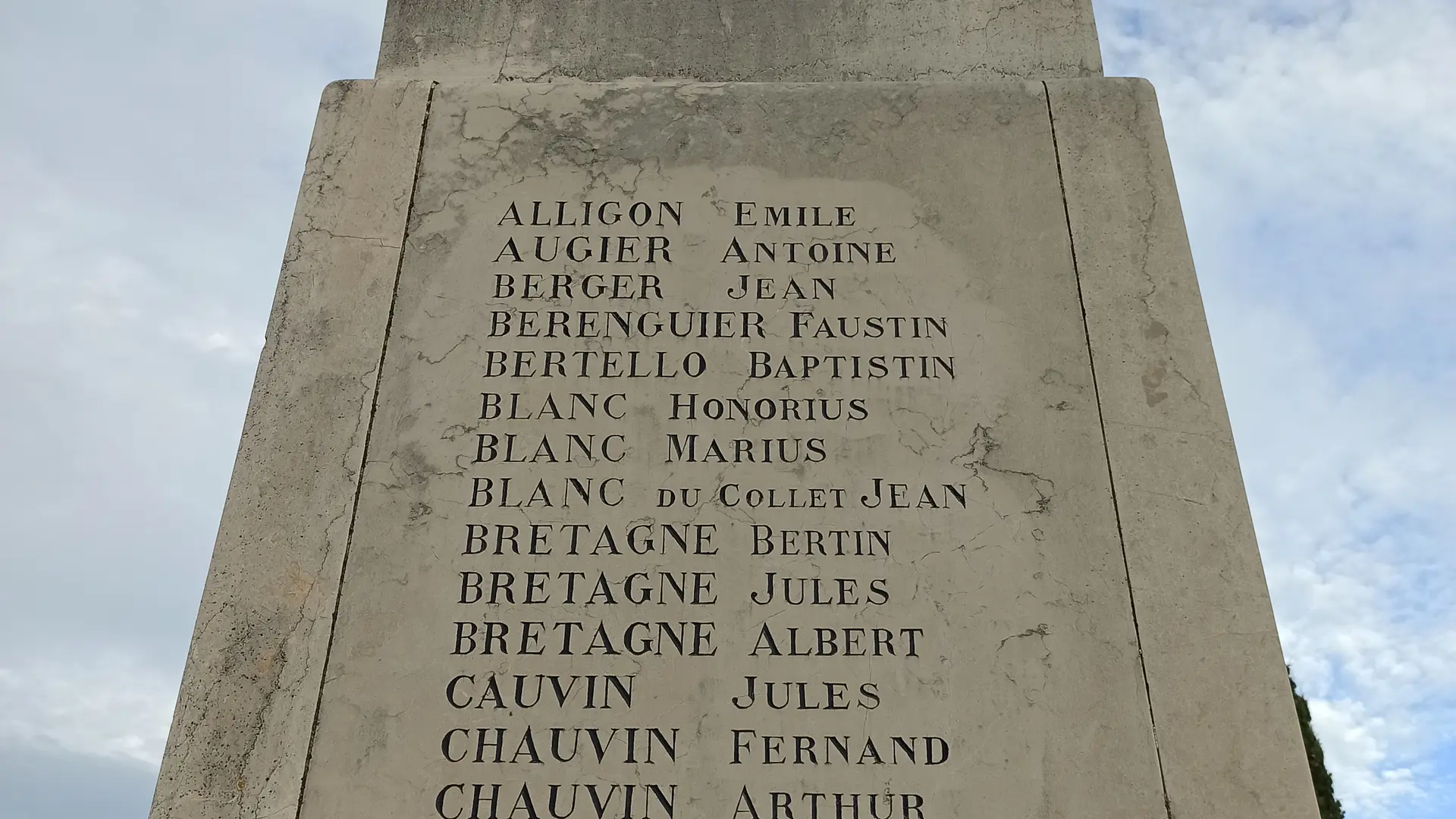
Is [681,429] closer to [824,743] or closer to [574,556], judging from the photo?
[574,556]

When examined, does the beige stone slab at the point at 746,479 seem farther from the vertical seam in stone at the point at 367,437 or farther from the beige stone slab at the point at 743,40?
the beige stone slab at the point at 743,40

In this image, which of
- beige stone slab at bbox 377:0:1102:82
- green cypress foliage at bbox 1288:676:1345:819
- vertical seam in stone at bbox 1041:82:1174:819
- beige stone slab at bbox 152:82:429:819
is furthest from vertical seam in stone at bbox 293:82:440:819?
green cypress foliage at bbox 1288:676:1345:819

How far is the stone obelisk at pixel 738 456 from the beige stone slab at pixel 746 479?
14 millimetres

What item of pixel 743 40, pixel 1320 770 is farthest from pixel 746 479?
pixel 1320 770

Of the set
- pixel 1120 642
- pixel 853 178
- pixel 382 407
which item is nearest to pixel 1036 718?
pixel 1120 642

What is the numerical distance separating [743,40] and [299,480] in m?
2.72

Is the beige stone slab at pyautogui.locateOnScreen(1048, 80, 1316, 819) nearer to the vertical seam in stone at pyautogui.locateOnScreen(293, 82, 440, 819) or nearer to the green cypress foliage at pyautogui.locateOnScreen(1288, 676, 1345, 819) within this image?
the vertical seam in stone at pyautogui.locateOnScreen(293, 82, 440, 819)

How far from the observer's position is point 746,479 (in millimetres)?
3992

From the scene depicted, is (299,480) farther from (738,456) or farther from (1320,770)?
(1320,770)

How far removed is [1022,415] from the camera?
4.14 m

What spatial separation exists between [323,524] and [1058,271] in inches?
115

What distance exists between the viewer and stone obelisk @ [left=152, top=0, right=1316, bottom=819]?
3570mm

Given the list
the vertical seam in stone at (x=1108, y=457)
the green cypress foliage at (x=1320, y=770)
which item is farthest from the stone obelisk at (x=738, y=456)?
the green cypress foliage at (x=1320, y=770)

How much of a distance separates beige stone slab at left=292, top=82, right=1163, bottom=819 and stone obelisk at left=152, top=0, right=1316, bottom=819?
14 mm
